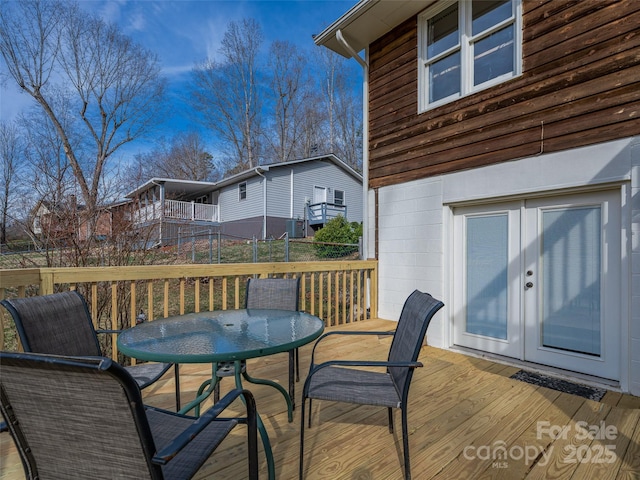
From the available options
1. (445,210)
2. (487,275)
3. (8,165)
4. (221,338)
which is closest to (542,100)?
(445,210)

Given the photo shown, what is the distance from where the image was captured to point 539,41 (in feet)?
10.3

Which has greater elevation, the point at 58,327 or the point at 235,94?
the point at 235,94

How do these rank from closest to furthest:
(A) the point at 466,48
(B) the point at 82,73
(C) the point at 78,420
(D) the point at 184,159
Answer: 1. (C) the point at 78,420
2. (A) the point at 466,48
3. (B) the point at 82,73
4. (D) the point at 184,159

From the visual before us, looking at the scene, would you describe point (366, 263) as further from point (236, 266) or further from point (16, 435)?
point (16, 435)

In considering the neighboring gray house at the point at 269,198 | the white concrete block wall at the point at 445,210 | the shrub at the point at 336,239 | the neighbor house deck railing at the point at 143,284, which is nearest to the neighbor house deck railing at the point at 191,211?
the neighboring gray house at the point at 269,198

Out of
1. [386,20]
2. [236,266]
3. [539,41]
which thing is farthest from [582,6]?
[236,266]

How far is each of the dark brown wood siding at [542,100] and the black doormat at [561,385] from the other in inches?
81.0

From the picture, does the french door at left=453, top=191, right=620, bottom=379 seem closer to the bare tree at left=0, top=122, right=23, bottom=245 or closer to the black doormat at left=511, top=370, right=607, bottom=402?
the black doormat at left=511, top=370, right=607, bottom=402

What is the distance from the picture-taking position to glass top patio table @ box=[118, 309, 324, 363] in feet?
4.83

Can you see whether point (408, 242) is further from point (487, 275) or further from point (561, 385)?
point (561, 385)

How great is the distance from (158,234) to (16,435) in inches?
172

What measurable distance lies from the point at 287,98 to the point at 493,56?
15299mm

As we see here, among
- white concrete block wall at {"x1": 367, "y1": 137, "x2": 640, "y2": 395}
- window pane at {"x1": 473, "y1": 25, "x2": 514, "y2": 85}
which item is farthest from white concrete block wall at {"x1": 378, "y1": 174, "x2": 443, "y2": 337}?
window pane at {"x1": 473, "y1": 25, "x2": 514, "y2": 85}

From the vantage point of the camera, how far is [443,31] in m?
4.05
